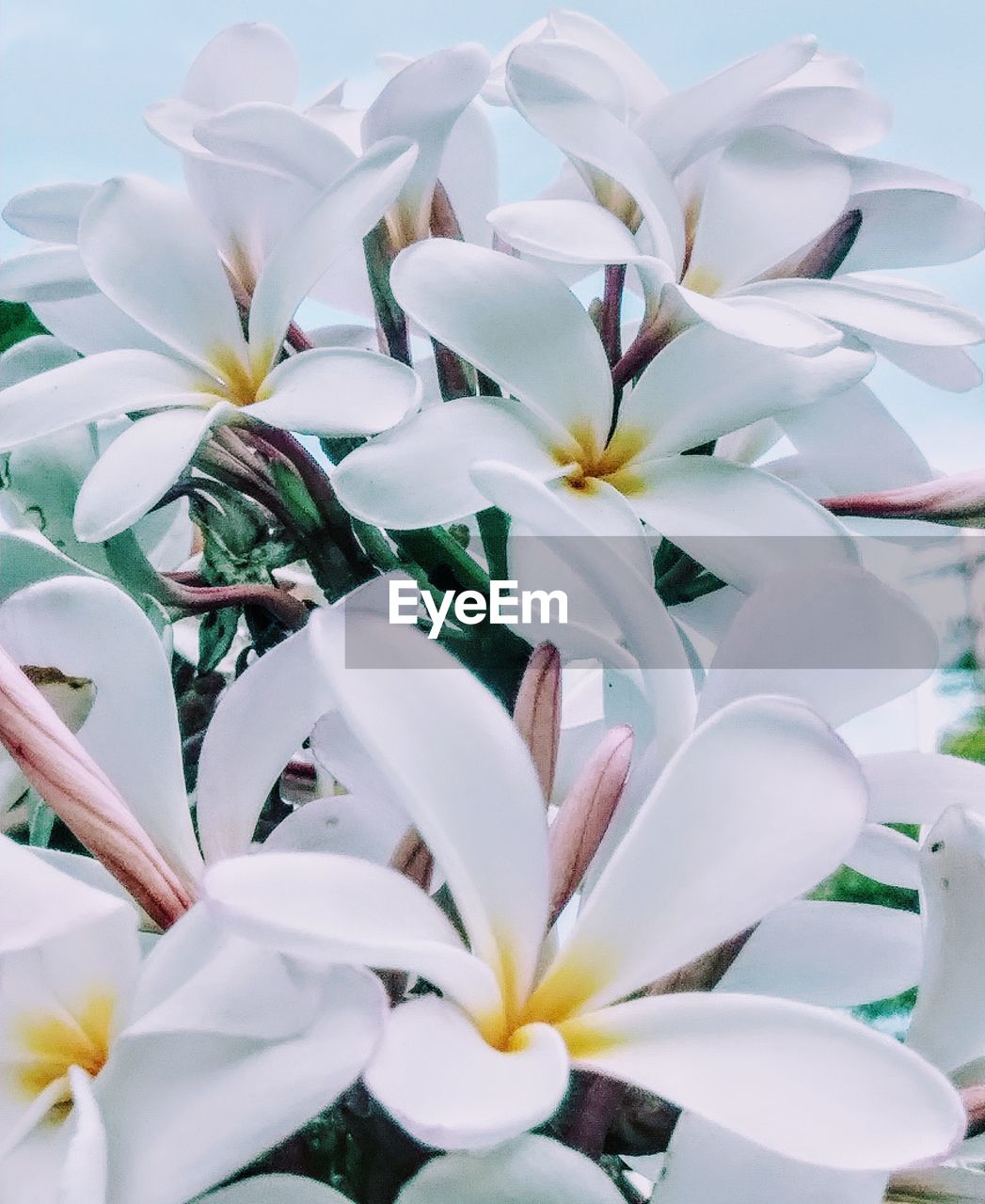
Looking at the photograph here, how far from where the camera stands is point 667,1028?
0.76ft

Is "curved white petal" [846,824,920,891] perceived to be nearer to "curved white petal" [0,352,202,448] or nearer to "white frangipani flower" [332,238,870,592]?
"white frangipani flower" [332,238,870,592]

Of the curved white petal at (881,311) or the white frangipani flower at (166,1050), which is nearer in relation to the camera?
the white frangipani flower at (166,1050)

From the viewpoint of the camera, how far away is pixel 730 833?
0.24 m

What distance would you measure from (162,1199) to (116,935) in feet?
0.16

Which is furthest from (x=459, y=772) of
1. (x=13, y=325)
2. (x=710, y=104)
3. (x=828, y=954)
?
(x=13, y=325)

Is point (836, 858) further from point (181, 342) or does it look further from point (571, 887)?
point (181, 342)

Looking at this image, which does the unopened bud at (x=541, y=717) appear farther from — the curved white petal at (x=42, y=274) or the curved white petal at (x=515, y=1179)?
the curved white petal at (x=42, y=274)

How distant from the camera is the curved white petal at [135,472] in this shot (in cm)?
30

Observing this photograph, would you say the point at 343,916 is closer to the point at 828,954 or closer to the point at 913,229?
the point at 828,954

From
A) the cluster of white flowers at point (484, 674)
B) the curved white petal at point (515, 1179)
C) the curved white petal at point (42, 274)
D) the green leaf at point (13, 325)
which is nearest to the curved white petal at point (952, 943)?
the cluster of white flowers at point (484, 674)

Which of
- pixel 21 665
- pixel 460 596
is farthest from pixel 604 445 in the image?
pixel 21 665

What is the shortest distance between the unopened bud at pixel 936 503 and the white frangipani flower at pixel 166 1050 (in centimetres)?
23

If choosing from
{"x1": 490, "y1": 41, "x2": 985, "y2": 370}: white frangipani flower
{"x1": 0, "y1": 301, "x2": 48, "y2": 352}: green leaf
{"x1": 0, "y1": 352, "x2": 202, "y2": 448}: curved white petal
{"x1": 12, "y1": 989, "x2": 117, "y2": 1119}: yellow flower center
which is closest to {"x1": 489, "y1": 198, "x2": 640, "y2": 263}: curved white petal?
{"x1": 490, "y1": 41, "x2": 985, "y2": 370}: white frangipani flower

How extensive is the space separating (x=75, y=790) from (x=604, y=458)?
Result: 0.18m
